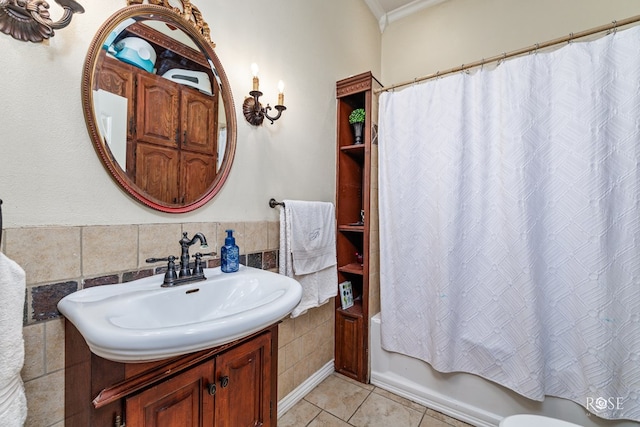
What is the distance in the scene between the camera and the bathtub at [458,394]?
1.29 metres

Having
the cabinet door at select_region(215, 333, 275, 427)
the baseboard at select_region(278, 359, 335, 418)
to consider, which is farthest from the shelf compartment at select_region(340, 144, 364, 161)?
the baseboard at select_region(278, 359, 335, 418)

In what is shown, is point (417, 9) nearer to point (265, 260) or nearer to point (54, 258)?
point (265, 260)

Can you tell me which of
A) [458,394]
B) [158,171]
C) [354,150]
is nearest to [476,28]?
[354,150]

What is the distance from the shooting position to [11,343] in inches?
22.5

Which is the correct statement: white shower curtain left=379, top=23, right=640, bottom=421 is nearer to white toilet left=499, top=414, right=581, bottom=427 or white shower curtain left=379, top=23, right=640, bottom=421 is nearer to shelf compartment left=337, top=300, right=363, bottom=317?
shelf compartment left=337, top=300, right=363, bottom=317

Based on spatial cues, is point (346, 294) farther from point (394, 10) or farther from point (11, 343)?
point (394, 10)

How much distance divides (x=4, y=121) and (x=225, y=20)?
90 centimetres

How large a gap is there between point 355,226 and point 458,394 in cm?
114

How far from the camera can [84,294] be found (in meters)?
0.77

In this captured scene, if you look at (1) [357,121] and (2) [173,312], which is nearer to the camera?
(2) [173,312]

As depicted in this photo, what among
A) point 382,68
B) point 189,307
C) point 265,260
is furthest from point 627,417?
point 382,68

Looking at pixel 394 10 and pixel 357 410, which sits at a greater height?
pixel 394 10

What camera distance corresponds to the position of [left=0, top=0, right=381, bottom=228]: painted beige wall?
713mm

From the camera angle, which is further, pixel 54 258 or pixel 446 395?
pixel 446 395
